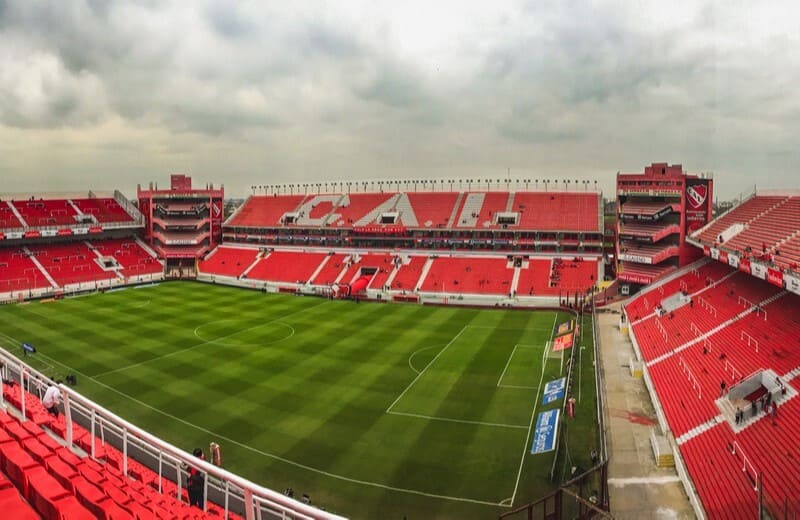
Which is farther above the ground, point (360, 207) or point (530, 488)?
point (360, 207)

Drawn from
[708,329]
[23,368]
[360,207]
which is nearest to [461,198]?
[360,207]

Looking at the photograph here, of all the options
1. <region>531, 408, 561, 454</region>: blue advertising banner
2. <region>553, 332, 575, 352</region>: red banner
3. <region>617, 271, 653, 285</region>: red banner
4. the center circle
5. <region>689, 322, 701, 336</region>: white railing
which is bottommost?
<region>531, 408, 561, 454</region>: blue advertising banner

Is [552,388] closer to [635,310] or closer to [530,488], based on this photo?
[530,488]

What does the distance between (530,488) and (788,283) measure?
47.0ft

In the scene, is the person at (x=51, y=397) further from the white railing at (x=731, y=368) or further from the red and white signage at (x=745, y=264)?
the red and white signage at (x=745, y=264)

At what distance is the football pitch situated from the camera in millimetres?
17906

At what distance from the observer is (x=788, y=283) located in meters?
A: 21.7

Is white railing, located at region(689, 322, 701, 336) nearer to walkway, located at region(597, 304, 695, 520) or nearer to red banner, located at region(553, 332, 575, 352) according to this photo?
walkway, located at region(597, 304, 695, 520)

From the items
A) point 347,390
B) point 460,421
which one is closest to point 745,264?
point 460,421

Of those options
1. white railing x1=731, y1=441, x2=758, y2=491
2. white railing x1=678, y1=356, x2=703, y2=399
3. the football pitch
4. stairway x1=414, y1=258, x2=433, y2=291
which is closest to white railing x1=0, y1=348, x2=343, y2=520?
the football pitch

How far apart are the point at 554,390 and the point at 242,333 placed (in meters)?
22.2

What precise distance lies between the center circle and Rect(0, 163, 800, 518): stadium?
327 mm

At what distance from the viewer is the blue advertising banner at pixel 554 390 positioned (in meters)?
23.3

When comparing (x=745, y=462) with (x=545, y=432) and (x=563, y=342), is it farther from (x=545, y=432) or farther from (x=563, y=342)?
(x=563, y=342)
